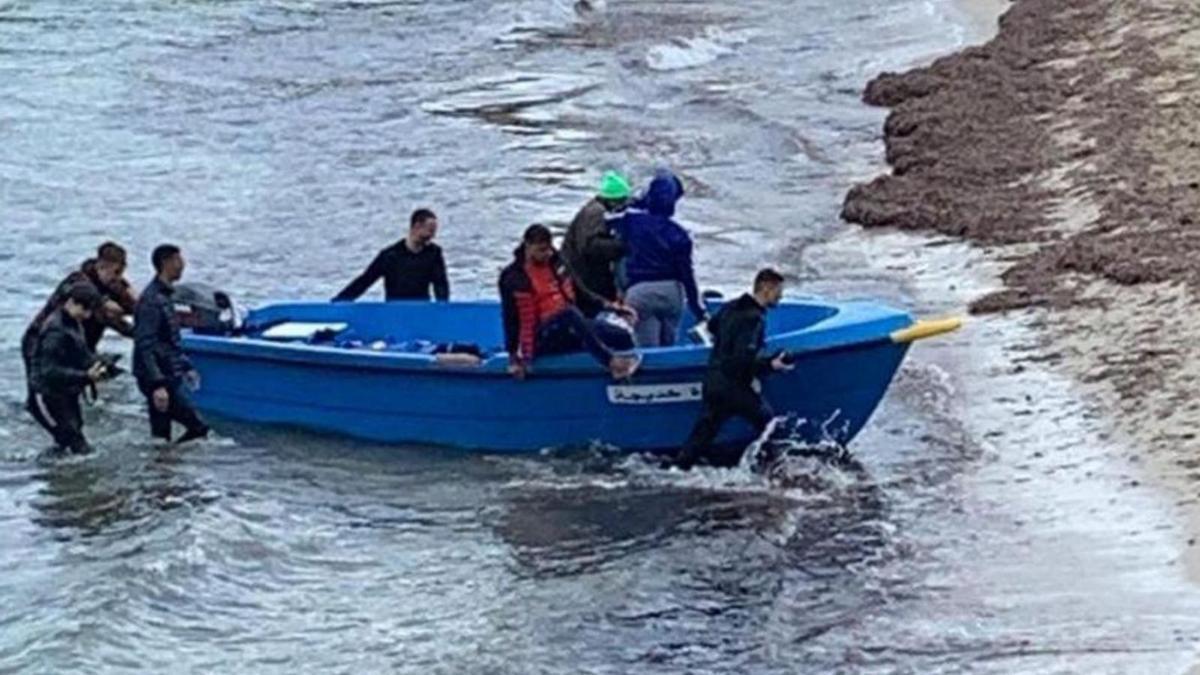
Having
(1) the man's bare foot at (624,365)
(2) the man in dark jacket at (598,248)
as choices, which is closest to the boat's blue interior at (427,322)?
(2) the man in dark jacket at (598,248)

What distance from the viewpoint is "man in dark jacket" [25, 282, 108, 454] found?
15781mm

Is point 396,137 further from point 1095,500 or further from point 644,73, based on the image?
point 1095,500

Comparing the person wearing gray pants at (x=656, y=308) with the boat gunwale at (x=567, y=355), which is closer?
the boat gunwale at (x=567, y=355)

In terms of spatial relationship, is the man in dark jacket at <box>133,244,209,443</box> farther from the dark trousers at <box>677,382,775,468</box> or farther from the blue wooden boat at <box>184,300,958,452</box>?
the dark trousers at <box>677,382,775,468</box>

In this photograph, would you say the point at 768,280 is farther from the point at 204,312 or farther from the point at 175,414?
the point at 204,312

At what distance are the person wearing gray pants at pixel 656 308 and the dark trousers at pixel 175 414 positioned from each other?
297 cm

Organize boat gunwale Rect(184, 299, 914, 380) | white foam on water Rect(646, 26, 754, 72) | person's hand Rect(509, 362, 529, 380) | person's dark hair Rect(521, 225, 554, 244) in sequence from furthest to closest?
1. white foam on water Rect(646, 26, 754, 72)
2. person's hand Rect(509, 362, 529, 380)
3. person's dark hair Rect(521, 225, 554, 244)
4. boat gunwale Rect(184, 299, 914, 380)

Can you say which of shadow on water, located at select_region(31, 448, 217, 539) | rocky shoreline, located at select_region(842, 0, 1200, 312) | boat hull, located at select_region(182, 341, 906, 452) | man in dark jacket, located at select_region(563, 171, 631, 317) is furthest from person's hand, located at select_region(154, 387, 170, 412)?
rocky shoreline, located at select_region(842, 0, 1200, 312)

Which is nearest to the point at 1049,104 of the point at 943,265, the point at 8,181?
the point at 943,265

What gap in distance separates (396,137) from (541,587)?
17.0m

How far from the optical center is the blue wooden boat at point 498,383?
50.6 ft

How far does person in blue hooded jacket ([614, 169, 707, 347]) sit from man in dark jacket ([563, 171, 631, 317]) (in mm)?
93

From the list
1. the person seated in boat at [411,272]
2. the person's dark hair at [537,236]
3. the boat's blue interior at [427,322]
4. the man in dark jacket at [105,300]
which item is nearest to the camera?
the person's dark hair at [537,236]

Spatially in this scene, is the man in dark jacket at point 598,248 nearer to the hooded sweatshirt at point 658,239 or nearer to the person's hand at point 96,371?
Answer: the hooded sweatshirt at point 658,239
